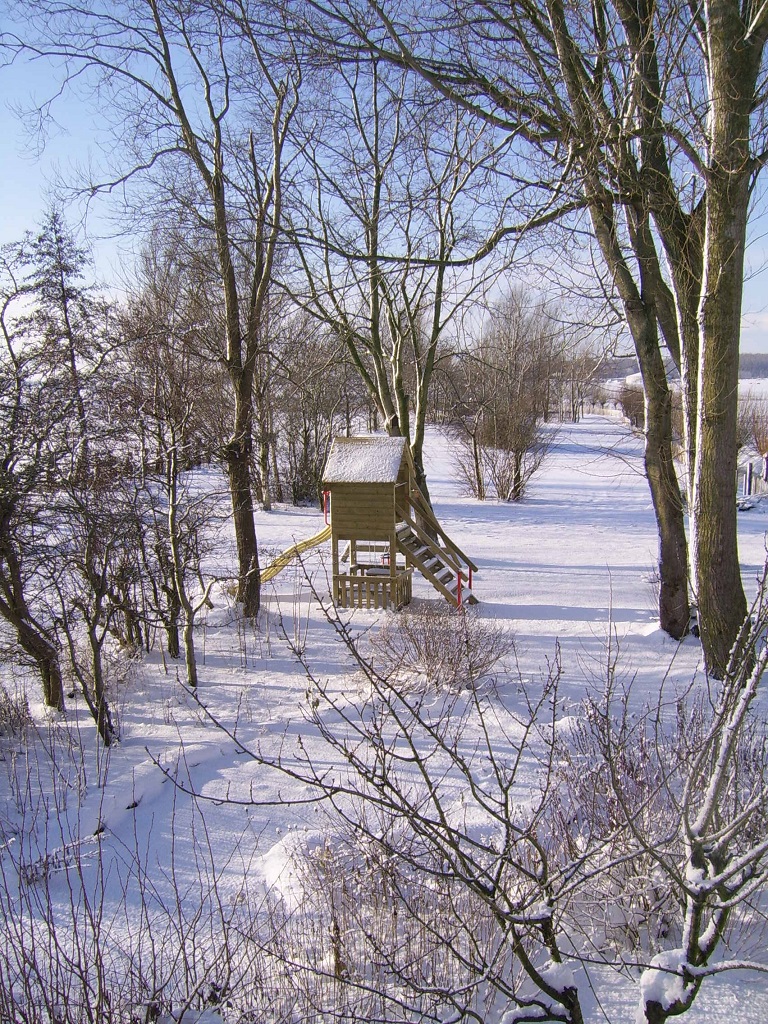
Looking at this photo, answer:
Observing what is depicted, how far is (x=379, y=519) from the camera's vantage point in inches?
378

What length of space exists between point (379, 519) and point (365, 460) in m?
0.86

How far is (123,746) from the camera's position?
5.74 m

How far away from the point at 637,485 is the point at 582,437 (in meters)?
15.3

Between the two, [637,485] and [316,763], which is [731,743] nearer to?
[316,763]

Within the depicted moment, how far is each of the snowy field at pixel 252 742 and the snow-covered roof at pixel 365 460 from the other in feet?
4.54

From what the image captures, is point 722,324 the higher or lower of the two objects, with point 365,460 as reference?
higher

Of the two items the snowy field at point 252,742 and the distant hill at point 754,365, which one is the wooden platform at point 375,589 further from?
the distant hill at point 754,365

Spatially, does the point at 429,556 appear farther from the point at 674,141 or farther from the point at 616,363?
the point at 674,141

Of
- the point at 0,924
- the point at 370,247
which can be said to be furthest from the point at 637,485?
the point at 0,924

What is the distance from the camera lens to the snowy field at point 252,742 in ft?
11.3

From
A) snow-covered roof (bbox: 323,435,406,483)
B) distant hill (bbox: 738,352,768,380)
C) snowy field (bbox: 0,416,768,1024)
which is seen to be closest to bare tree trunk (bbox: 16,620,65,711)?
snowy field (bbox: 0,416,768,1024)

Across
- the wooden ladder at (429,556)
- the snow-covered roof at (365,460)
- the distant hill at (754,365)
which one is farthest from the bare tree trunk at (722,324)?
→ the distant hill at (754,365)

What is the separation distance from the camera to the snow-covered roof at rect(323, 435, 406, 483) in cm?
943

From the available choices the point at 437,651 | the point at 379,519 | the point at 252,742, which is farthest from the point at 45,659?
the point at 379,519
